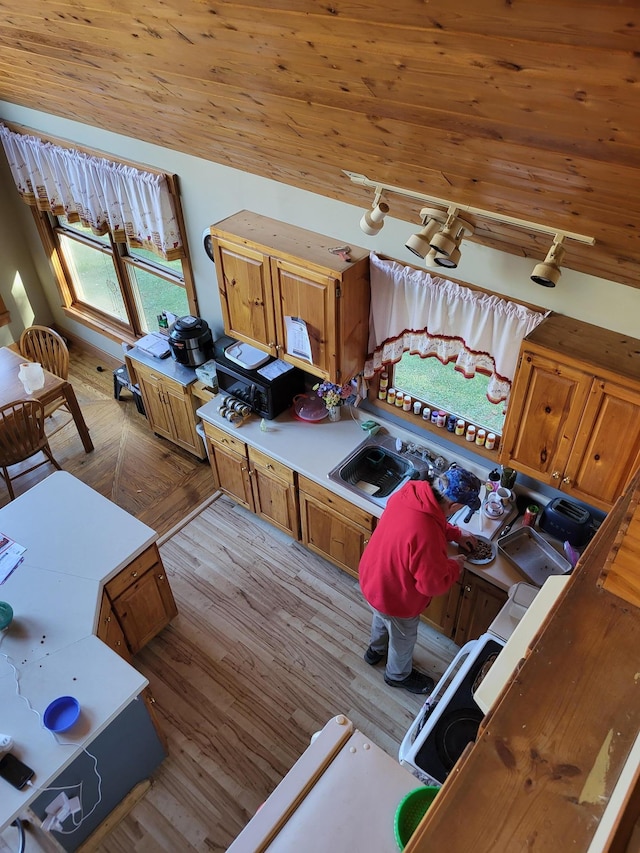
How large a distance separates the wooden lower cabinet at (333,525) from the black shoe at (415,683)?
696 mm

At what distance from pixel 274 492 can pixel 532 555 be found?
5.41 feet

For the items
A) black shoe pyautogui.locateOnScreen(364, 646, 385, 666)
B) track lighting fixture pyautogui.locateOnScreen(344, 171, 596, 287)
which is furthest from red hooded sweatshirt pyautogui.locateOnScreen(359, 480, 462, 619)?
track lighting fixture pyautogui.locateOnScreen(344, 171, 596, 287)

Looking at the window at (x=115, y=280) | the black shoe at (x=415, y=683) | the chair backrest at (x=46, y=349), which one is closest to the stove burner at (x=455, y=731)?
the black shoe at (x=415, y=683)

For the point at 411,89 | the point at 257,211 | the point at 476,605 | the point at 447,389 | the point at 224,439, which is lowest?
the point at 476,605

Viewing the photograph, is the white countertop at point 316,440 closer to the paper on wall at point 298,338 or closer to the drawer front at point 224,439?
the drawer front at point 224,439

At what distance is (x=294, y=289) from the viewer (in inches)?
127

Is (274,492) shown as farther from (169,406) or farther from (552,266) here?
(552,266)

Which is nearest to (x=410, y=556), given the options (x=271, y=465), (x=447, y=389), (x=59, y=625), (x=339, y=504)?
(x=339, y=504)

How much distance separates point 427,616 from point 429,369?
1.46 metres

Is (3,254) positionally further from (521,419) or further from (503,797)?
(503,797)

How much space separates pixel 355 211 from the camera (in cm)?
319

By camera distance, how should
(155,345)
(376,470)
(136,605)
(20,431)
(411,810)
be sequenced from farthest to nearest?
1. (155,345)
2. (20,431)
3. (376,470)
4. (136,605)
5. (411,810)

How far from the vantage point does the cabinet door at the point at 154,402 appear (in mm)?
4645

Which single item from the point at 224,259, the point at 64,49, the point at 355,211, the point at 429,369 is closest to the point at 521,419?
the point at 429,369
